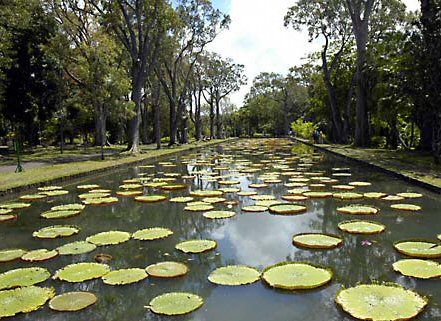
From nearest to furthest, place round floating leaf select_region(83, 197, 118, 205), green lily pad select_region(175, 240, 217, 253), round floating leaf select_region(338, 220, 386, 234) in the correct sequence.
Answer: green lily pad select_region(175, 240, 217, 253), round floating leaf select_region(338, 220, 386, 234), round floating leaf select_region(83, 197, 118, 205)

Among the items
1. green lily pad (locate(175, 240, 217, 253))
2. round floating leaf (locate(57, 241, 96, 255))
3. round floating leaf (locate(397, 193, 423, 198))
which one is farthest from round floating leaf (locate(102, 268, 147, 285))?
round floating leaf (locate(397, 193, 423, 198))

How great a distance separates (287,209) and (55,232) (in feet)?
12.0

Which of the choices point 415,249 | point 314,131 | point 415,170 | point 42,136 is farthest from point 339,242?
point 42,136

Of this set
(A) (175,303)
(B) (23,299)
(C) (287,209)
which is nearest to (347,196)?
(C) (287,209)

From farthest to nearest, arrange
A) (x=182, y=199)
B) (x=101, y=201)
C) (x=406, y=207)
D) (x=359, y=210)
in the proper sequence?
(x=182, y=199) < (x=101, y=201) < (x=406, y=207) < (x=359, y=210)

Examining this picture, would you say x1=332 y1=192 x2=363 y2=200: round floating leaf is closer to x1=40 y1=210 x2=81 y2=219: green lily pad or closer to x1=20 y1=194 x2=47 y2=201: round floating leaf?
x1=40 y1=210 x2=81 y2=219: green lily pad

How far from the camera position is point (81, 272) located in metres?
3.76

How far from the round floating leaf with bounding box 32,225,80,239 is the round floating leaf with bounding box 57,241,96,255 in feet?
1.76

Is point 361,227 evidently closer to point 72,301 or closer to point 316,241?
point 316,241

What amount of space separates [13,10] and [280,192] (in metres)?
17.2

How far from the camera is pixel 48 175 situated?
1040 cm

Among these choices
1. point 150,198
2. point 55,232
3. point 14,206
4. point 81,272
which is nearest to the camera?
point 81,272

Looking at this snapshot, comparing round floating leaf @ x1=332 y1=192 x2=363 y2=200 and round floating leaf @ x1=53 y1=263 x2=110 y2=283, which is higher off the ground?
round floating leaf @ x1=332 y1=192 x2=363 y2=200

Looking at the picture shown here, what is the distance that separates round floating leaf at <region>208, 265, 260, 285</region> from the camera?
350 centimetres
